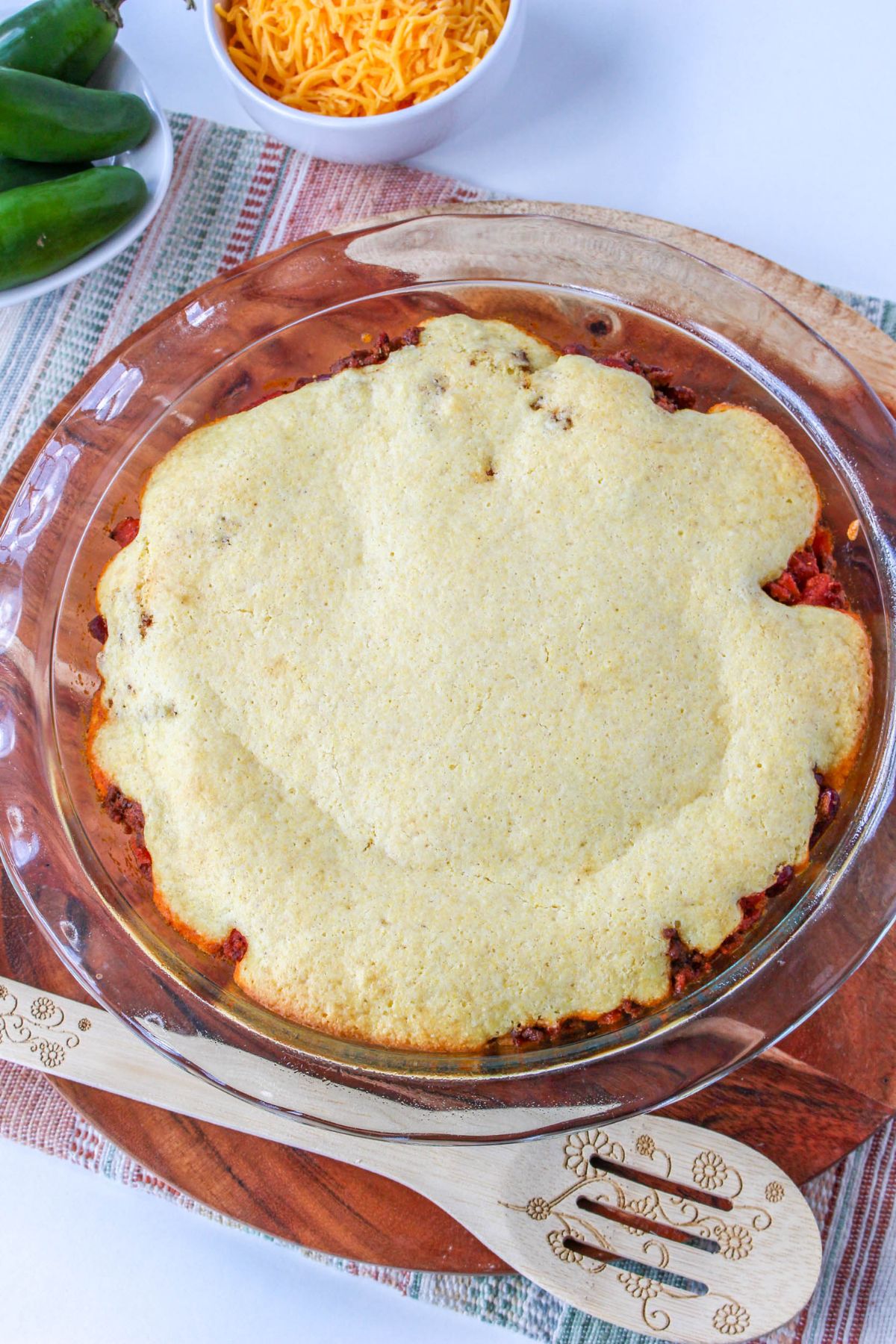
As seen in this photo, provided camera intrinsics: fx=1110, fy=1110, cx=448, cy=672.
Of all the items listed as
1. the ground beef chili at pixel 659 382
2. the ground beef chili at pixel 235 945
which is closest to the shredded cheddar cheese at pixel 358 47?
the ground beef chili at pixel 659 382

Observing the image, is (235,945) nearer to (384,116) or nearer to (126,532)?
(126,532)

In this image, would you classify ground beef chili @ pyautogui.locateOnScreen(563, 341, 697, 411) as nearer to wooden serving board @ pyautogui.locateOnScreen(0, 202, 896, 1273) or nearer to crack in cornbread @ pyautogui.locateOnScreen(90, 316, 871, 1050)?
crack in cornbread @ pyautogui.locateOnScreen(90, 316, 871, 1050)

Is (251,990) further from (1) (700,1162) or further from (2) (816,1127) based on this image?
(2) (816,1127)

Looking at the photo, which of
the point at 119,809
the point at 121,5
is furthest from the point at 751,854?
the point at 121,5

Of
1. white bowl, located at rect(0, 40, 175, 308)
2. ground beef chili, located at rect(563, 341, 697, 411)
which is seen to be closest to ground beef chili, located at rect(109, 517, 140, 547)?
white bowl, located at rect(0, 40, 175, 308)

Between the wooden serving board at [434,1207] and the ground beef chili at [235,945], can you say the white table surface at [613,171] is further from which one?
the ground beef chili at [235,945]

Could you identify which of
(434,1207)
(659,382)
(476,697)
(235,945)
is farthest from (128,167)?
(434,1207)
